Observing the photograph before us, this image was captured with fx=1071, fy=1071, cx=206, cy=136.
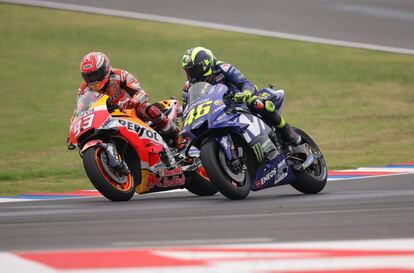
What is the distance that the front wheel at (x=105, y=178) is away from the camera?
1033 centimetres

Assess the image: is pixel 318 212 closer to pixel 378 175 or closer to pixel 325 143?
pixel 378 175

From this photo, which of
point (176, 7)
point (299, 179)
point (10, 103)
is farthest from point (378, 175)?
point (176, 7)

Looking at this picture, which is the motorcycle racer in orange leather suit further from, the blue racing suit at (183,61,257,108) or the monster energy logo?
the monster energy logo

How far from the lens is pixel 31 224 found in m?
8.80

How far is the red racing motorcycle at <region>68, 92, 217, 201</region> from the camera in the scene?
1052 cm

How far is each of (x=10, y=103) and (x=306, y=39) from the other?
22.7 feet

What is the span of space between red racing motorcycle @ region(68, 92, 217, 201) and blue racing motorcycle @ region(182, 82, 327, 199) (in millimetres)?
765

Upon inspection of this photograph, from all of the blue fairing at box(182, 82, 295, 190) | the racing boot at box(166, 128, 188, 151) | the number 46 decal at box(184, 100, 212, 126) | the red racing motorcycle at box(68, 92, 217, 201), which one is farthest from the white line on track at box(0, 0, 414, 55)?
the number 46 decal at box(184, 100, 212, 126)

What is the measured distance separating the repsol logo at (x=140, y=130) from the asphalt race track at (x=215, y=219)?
66cm

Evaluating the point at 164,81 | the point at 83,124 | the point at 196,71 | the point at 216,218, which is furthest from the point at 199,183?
the point at 164,81

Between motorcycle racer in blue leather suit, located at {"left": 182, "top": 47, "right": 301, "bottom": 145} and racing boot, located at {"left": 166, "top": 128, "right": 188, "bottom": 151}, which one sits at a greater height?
motorcycle racer in blue leather suit, located at {"left": 182, "top": 47, "right": 301, "bottom": 145}

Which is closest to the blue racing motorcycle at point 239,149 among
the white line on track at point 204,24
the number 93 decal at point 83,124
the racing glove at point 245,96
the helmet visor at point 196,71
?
the racing glove at point 245,96

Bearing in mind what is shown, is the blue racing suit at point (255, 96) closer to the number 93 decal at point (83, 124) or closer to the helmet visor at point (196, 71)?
the helmet visor at point (196, 71)

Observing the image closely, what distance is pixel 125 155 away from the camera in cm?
1118
